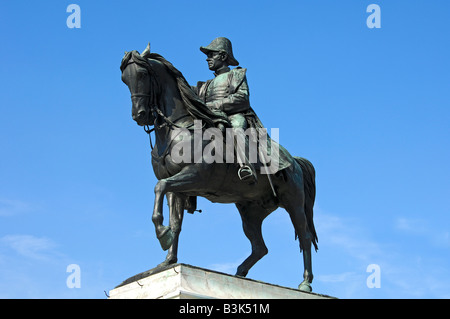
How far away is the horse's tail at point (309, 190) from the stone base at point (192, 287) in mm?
2283

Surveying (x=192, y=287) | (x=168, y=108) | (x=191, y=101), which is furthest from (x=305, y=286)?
(x=168, y=108)

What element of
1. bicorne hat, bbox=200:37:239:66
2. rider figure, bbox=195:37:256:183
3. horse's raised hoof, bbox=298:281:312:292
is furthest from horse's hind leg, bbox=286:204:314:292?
bicorne hat, bbox=200:37:239:66

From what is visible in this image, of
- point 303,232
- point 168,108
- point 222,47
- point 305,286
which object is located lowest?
point 305,286

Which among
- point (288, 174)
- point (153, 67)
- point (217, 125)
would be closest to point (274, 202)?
point (288, 174)

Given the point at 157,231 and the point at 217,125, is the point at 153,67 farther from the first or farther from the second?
the point at 157,231

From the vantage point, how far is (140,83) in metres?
16.1

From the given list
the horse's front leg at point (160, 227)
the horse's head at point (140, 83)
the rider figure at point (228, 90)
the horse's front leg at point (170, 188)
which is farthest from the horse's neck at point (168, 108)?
the horse's front leg at point (160, 227)

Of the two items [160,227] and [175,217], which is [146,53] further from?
[160,227]

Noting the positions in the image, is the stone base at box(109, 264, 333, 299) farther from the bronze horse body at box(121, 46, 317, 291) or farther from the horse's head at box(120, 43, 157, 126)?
the horse's head at box(120, 43, 157, 126)

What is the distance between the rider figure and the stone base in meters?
1.81

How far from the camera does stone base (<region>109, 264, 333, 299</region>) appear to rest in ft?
48.5

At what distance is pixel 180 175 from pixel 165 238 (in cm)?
107

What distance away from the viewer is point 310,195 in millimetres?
18234

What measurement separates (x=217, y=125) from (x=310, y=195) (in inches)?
103
